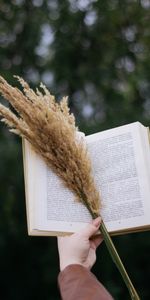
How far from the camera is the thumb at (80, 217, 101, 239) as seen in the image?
1.49 m

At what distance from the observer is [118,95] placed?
252 inches

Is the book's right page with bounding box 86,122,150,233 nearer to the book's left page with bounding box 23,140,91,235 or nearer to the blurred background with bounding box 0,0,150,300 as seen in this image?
the book's left page with bounding box 23,140,91,235

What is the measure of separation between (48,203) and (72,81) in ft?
16.0

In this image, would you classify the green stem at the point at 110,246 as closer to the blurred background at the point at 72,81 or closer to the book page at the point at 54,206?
the book page at the point at 54,206

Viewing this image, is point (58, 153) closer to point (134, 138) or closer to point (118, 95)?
point (134, 138)

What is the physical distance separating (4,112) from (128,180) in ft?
1.31

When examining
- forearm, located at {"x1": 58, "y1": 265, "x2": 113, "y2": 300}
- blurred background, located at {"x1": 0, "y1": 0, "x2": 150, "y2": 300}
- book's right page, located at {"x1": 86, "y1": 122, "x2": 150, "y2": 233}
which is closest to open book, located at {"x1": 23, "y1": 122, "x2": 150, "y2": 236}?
book's right page, located at {"x1": 86, "y1": 122, "x2": 150, "y2": 233}

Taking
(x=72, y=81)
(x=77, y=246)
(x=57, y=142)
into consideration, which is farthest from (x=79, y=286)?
(x=72, y=81)

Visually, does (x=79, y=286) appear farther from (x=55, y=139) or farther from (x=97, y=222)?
(x=55, y=139)

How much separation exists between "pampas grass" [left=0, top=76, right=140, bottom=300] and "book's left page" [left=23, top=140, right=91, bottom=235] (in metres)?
0.04

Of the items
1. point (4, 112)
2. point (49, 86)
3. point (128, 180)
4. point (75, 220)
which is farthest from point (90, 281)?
point (49, 86)

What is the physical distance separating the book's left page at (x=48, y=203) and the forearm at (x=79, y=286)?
0.38 feet

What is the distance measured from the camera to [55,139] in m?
1.51

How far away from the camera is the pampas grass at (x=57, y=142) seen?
1.50 metres
